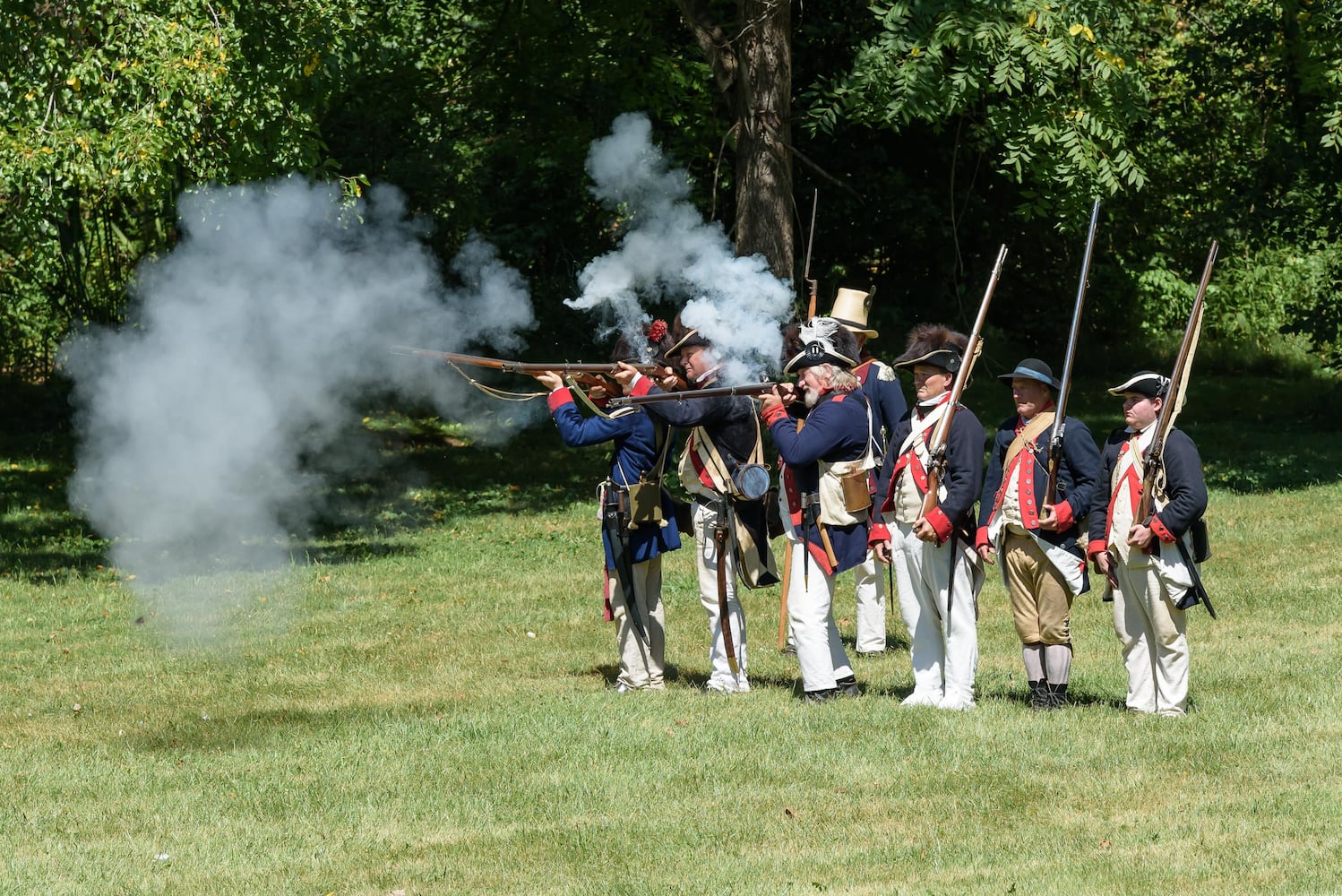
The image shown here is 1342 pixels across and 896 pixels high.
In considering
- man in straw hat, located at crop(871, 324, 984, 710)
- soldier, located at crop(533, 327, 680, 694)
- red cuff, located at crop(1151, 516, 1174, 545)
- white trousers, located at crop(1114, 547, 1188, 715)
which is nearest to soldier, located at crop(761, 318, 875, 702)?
man in straw hat, located at crop(871, 324, 984, 710)

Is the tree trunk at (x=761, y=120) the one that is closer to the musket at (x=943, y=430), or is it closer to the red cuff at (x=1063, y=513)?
the musket at (x=943, y=430)

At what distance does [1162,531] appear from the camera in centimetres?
803

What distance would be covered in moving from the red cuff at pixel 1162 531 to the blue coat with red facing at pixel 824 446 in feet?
5.43

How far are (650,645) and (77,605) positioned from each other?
6170 mm

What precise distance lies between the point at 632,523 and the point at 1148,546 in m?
2.99

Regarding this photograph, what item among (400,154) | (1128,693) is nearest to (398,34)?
(400,154)

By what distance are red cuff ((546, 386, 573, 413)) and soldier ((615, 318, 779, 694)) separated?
33 centimetres

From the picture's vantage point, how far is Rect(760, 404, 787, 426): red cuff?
888cm

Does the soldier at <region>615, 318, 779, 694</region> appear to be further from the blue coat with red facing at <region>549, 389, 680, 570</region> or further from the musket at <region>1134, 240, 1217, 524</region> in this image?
the musket at <region>1134, 240, 1217, 524</region>

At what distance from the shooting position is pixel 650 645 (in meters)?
9.76

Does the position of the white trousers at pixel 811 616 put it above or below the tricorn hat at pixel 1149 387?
below

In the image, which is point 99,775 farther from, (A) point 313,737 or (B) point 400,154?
(B) point 400,154

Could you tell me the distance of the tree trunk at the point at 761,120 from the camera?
17.7 meters

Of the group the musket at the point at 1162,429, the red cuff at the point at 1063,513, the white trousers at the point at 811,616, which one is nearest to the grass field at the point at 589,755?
the white trousers at the point at 811,616
